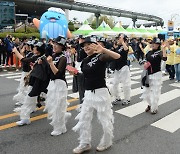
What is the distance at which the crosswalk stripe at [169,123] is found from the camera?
5.55 m

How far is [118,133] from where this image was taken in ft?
17.0

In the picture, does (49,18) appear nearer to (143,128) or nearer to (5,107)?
(5,107)

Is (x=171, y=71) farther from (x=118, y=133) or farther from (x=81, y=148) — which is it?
(x=81, y=148)

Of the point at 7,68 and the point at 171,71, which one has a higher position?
the point at 171,71

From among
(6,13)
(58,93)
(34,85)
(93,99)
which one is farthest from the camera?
(6,13)

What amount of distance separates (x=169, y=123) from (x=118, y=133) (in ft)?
4.75

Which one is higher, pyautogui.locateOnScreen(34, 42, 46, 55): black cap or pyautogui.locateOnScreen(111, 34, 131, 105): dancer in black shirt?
pyautogui.locateOnScreen(34, 42, 46, 55): black cap

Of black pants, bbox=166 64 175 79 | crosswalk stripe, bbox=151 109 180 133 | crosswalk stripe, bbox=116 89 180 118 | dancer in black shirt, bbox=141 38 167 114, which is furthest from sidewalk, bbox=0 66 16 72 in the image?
crosswalk stripe, bbox=151 109 180 133

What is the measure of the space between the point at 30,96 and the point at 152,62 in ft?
10.4

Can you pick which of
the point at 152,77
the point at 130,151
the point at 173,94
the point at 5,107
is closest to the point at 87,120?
the point at 130,151

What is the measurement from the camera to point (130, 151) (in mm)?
4383

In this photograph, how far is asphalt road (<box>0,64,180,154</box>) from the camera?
444 centimetres

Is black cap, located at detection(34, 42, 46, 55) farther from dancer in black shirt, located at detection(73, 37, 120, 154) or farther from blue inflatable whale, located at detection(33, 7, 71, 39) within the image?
blue inflatable whale, located at detection(33, 7, 71, 39)

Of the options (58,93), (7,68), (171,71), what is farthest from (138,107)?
(7,68)
